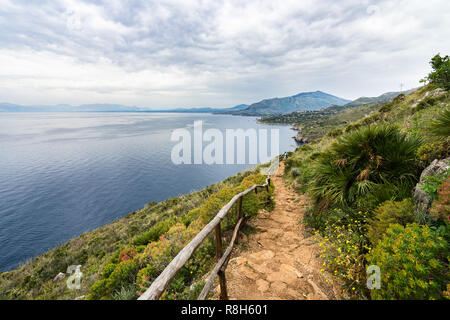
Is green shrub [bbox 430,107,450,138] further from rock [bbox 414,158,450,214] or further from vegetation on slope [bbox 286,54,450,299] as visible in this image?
rock [bbox 414,158,450,214]

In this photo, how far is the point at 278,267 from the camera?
3.45m

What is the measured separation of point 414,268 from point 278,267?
6.68ft

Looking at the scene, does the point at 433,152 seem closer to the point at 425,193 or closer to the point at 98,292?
the point at 425,193

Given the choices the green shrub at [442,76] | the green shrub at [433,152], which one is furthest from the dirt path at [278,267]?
the green shrub at [442,76]

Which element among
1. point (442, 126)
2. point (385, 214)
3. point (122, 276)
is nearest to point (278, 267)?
point (385, 214)

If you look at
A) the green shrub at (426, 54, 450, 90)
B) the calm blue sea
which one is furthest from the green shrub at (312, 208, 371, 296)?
the calm blue sea

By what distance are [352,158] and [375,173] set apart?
66 centimetres

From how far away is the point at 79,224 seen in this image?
27.0 metres

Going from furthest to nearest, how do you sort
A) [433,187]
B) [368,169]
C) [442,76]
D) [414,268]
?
[442,76], [368,169], [433,187], [414,268]

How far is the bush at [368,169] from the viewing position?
3761 millimetres

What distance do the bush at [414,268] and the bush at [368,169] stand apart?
5.04 feet

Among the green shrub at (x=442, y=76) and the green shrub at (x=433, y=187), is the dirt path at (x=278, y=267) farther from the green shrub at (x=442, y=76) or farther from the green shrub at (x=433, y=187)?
the green shrub at (x=442, y=76)

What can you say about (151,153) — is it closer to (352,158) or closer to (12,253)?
(12,253)
